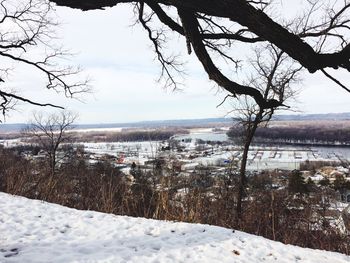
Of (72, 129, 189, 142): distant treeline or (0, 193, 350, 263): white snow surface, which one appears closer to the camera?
(0, 193, 350, 263): white snow surface

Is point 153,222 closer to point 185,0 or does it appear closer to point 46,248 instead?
point 46,248

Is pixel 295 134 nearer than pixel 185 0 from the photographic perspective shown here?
No

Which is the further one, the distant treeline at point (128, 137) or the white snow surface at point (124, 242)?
the distant treeline at point (128, 137)

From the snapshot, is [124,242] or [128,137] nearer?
[124,242]

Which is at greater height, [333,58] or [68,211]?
[333,58]

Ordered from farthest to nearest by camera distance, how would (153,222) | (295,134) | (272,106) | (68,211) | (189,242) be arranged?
(295,134) → (68,211) → (153,222) → (189,242) → (272,106)

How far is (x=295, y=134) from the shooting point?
81.9 meters

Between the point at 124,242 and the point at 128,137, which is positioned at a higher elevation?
the point at 124,242

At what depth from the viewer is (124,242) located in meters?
5.80

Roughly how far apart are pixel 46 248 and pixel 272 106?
11.7ft

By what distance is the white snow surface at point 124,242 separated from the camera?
5.08 metres

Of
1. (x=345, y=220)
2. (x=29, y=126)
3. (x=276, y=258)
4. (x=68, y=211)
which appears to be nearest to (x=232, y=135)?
(x=345, y=220)

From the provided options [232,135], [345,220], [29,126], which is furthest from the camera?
[29,126]

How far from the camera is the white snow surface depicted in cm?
508
